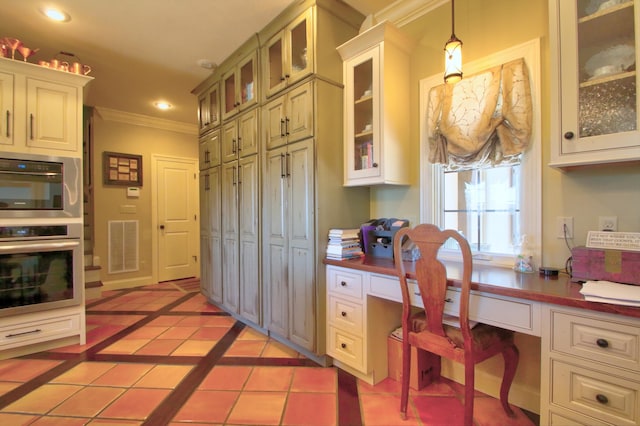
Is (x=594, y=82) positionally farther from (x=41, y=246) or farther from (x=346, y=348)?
(x=41, y=246)

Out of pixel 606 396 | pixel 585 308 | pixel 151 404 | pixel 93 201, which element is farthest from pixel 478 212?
pixel 93 201

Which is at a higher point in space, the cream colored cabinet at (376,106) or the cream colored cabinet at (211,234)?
the cream colored cabinet at (376,106)

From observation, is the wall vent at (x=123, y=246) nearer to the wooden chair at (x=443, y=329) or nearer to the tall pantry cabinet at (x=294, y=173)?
the tall pantry cabinet at (x=294, y=173)

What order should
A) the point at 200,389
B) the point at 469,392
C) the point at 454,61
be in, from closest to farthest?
the point at 469,392 < the point at 454,61 < the point at 200,389

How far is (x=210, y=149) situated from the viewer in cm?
342

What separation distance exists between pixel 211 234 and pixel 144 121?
2737 millimetres

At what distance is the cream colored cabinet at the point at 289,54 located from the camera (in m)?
2.18

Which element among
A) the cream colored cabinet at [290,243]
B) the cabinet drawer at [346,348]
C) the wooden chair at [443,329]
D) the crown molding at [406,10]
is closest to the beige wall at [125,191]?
the cream colored cabinet at [290,243]

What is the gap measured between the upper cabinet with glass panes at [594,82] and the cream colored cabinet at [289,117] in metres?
1.42

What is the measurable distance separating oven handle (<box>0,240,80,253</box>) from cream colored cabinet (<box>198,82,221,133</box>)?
1759 mm

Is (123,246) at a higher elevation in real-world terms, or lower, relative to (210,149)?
lower

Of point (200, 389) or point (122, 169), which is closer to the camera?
point (200, 389)

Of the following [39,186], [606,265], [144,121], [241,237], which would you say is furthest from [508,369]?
[144,121]

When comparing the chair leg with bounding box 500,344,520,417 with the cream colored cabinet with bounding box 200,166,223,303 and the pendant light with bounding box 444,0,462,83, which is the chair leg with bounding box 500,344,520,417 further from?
the cream colored cabinet with bounding box 200,166,223,303
